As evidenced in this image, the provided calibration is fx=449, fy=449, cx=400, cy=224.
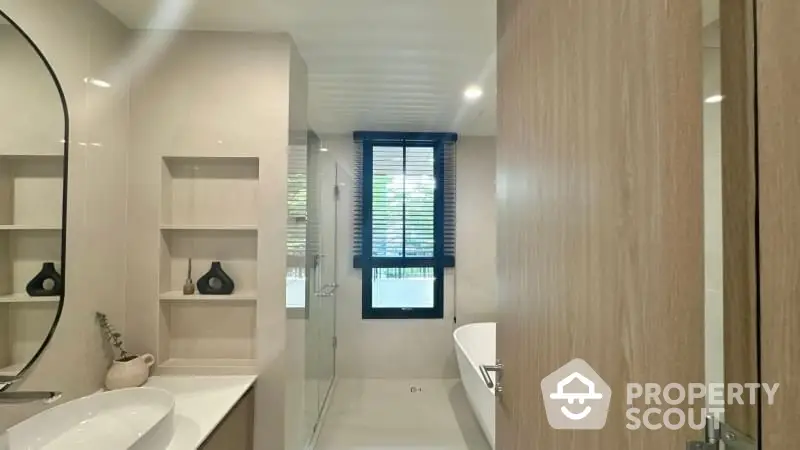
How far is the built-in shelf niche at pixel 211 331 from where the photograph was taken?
246cm

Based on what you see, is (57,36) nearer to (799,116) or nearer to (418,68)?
(418,68)

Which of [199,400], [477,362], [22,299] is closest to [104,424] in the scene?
[199,400]

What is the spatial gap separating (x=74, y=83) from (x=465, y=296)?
367cm

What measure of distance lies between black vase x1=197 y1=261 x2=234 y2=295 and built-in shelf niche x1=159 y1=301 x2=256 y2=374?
0.26 feet

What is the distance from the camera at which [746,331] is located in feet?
1.69

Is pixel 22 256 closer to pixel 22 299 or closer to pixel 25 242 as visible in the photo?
pixel 25 242

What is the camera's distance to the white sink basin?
1.58 m

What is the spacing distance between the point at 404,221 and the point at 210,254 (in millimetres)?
2352

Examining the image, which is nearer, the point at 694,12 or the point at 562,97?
the point at 694,12

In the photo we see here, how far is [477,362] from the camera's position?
386 centimetres

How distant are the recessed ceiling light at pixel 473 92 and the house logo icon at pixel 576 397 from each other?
8.33 ft

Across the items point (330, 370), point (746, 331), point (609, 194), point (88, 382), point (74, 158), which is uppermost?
point (74, 158)

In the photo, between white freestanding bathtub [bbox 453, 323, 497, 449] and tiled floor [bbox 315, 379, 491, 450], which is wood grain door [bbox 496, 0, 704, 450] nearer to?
white freestanding bathtub [bbox 453, 323, 497, 449]

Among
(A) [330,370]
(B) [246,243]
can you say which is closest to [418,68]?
(B) [246,243]
